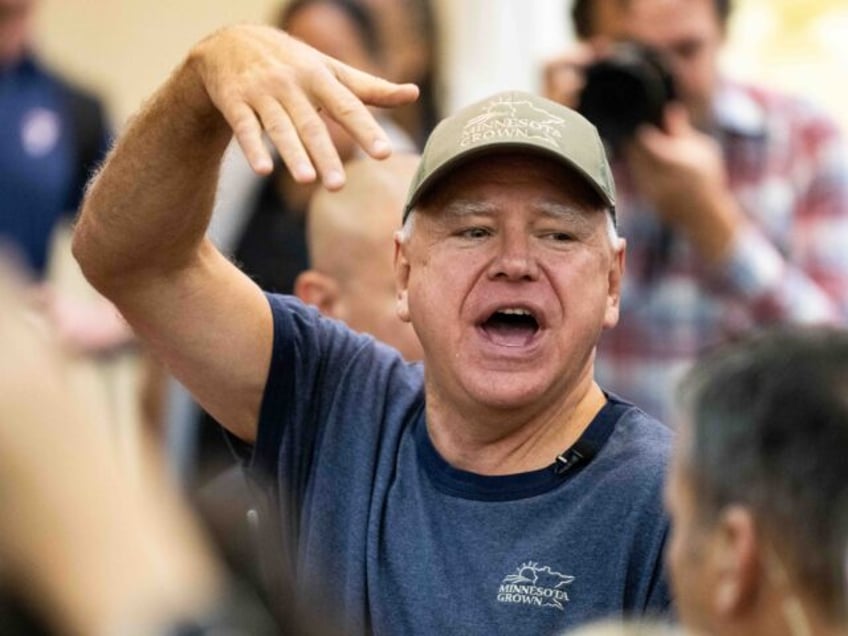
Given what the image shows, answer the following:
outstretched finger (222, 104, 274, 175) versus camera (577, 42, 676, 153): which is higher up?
camera (577, 42, 676, 153)

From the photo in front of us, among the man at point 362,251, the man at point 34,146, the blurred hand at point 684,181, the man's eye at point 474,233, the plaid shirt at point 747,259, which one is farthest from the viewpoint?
the man at point 34,146

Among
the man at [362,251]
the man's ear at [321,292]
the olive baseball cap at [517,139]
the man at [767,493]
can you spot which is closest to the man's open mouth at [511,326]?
the olive baseball cap at [517,139]

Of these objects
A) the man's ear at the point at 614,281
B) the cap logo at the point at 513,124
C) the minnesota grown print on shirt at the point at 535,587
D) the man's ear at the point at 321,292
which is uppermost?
the cap logo at the point at 513,124

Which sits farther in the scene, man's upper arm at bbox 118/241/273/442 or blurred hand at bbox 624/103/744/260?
blurred hand at bbox 624/103/744/260

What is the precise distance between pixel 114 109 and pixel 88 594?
508 cm

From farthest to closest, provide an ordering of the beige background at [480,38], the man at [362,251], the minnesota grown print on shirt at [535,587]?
the beige background at [480,38]
the man at [362,251]
the minnesota grown print on shirt at [535,587]

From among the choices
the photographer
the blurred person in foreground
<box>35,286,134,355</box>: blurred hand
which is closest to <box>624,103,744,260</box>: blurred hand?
the photographer

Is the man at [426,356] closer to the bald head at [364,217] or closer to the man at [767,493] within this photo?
the man at [767,493]

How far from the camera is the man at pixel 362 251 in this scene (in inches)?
172

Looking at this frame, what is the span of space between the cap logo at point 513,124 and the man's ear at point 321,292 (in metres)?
1.28

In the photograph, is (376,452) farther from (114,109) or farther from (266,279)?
(114,109)

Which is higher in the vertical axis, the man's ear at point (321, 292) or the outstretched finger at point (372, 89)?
the outstretched finger at point (372, 89)

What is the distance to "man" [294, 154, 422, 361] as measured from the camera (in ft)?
14.4

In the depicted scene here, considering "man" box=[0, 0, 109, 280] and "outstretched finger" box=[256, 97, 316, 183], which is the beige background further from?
→ "outstretched finger" box=[256, 97, 316, 183]
